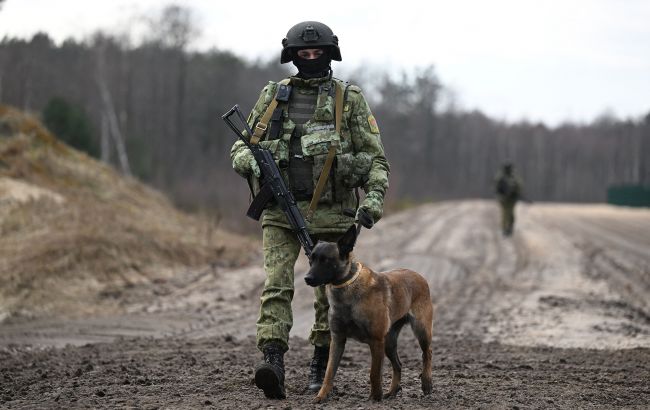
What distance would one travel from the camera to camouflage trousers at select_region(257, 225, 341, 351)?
19.5ft

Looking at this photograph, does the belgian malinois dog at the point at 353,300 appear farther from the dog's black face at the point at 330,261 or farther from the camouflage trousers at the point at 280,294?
the camouflage trousers at the point at 280,294

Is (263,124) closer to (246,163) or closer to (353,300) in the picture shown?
(246,163)

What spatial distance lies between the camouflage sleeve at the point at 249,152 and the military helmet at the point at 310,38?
0.31 metres

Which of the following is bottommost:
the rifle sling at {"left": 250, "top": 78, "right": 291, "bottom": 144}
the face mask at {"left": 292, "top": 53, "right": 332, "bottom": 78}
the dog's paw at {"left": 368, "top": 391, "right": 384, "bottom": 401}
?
the dog's paw at {"left": 368, "top": 391, "right": 384, "bottom": 401}

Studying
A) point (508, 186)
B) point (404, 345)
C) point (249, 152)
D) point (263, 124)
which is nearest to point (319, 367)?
point (249, 152)

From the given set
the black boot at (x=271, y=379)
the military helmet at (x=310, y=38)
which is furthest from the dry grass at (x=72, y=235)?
the military helmet at (x=310, y=38)

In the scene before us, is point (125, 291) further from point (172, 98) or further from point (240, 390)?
point (172, 98)

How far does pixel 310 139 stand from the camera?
602 cm

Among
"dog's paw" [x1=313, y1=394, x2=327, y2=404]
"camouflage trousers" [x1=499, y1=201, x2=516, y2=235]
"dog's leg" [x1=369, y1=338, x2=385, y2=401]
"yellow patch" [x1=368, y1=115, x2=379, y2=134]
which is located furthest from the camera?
"camouflage trousers" [x1=499, y1=201, x2=516, y2=235]

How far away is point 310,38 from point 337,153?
2.70ft

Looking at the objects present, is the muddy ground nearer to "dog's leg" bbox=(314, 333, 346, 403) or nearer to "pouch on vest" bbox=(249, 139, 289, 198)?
"dog's leg" bbox=(314, 333, 346, 403)

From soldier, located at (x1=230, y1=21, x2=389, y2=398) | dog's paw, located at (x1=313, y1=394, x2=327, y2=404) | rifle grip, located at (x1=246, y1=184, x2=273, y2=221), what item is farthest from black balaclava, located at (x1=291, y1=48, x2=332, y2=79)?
dog's paw, located at (x1=313, y1=394, x2=327, y2=404)

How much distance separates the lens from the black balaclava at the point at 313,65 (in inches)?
242

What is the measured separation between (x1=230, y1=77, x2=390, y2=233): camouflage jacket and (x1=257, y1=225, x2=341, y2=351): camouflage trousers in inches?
4.3
